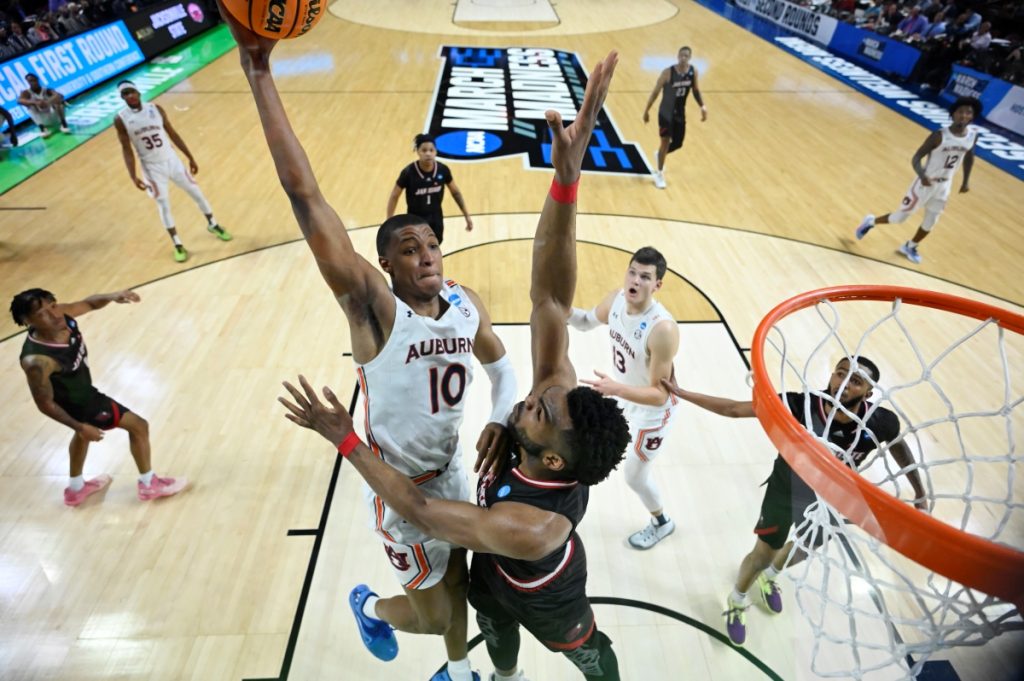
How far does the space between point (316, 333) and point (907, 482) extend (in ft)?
15.4

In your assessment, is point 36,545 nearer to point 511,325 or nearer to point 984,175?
point 511,325

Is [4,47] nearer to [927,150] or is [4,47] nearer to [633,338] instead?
[633,338]

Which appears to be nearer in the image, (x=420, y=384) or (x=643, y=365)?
(x=420, y=384)

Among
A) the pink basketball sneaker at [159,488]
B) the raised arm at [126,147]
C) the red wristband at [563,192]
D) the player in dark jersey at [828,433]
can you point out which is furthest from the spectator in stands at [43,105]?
the player in dark jersey at [828,433]

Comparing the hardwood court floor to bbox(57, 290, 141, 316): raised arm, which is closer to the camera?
the hardwood court floor

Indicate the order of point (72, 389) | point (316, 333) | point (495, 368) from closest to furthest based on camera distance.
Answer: point (495, 368) < point (72, 389) < point (316, 333)

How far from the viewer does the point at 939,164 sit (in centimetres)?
625

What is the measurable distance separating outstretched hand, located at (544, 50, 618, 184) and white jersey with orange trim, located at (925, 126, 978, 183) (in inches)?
242

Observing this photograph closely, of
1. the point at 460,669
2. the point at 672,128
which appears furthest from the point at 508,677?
the point at 672,128

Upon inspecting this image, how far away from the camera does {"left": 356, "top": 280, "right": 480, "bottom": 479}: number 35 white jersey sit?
2.11m

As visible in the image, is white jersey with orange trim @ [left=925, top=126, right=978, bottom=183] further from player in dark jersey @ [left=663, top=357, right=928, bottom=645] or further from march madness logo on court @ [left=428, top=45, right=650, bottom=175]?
player in dark jersey @ [left=663, top=357, right=928, bottom=645]

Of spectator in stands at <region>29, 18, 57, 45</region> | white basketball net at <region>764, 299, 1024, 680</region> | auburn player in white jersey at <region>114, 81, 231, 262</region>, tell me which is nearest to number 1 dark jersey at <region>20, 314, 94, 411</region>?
auburn player in white jersey at <region>114, 81, 231, 262</region>

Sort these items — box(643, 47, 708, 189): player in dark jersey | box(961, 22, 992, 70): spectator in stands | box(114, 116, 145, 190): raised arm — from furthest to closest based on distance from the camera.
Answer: box(961, 22, 992, 70): spectator in stands < box(643, 47, 708, 189): player in dark jersey < box(114, 116, 145, 190): raised arm

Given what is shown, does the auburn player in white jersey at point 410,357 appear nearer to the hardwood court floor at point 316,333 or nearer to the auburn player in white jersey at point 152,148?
the hardwood court floor at point 316,333
